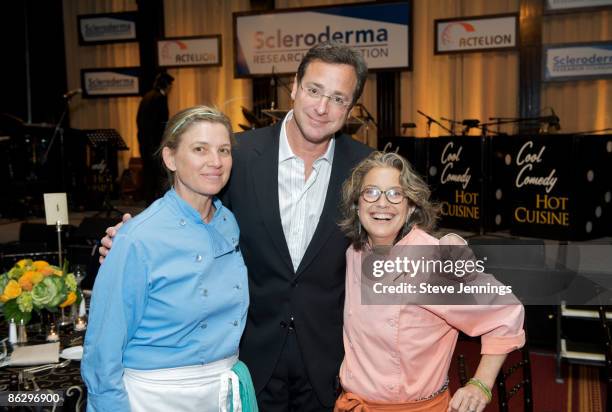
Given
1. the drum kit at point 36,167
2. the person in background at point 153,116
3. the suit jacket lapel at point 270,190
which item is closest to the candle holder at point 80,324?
the suit jacket lapel at point 270,190

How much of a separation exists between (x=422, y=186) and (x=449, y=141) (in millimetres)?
4980

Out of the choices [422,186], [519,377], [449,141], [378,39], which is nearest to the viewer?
[422,186]

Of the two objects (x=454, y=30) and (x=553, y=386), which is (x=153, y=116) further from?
(x=553, y=386)

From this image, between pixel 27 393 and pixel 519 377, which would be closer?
pixel 27 393

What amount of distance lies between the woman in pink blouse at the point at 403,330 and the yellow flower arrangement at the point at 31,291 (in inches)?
48.1

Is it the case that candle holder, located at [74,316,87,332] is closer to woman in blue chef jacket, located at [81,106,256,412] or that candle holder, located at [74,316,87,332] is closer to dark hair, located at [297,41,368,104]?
woman in blue chef jacket, located at [81,106,256,412]

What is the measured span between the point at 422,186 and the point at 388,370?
1.71 ft

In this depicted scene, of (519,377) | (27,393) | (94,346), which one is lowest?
(519,377)

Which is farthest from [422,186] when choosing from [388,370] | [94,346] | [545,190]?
[545,190]

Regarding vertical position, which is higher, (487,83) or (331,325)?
(487,83)

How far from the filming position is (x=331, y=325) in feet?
6.28

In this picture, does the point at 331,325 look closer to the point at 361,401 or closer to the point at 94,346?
the point at 361,401

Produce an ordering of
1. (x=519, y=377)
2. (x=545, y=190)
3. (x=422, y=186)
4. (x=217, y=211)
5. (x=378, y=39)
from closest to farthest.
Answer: (x=422, y=186)
(x=217, y=211)
(x=519, y=377)
(x=545, y=190)
(x=378, y=39)

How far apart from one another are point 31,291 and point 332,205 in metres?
1.24
